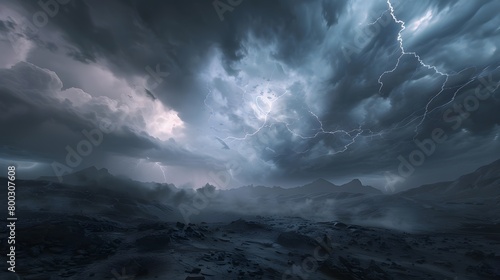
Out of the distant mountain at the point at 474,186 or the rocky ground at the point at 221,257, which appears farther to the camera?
the distant mountain at the point at 474,186

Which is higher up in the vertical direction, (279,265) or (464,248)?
(279,265)

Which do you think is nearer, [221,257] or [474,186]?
[221,257]

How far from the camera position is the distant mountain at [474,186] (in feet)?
237

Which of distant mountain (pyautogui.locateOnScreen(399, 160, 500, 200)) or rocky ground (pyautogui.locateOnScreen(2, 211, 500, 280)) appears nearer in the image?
rocky ground (pyautogui.locateOnScreen(2, 211, 500, 280))

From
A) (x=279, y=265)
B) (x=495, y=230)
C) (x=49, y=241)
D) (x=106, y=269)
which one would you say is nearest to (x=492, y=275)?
(x=279, y=265)

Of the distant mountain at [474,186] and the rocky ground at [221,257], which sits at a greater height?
the rocky ground at [221,257]

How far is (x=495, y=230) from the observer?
2641cm

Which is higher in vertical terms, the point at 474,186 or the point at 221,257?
the point at 221,257

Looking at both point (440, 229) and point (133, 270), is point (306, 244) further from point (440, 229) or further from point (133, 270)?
point (440, 229)

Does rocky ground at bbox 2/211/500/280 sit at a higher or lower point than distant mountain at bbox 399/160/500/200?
higher

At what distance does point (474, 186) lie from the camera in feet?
277

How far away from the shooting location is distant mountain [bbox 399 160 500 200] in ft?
237

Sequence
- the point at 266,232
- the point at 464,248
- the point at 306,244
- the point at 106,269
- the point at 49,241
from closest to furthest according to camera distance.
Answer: the point at 106,269 → the point at 49,241 → the point at 306,244 → the point at 464,248 → the point at 266,232

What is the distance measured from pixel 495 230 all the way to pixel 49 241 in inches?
1689
